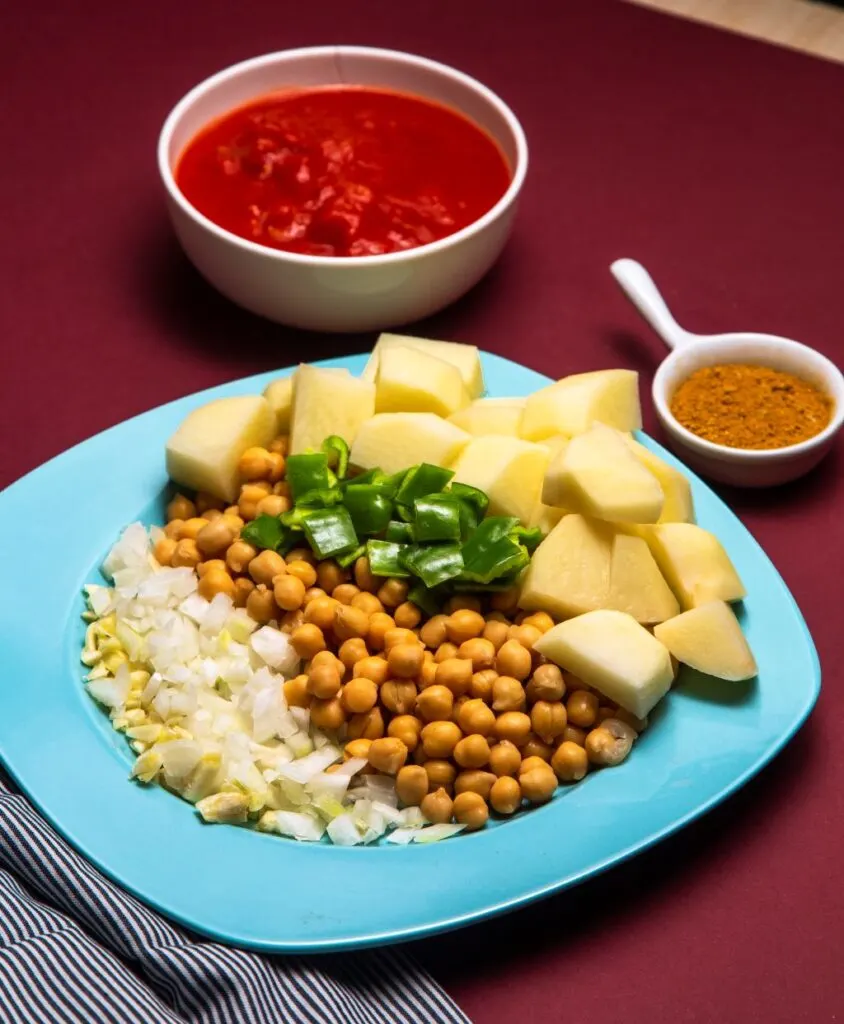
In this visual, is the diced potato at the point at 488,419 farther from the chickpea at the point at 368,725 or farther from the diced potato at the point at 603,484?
the chickpea at the point at 368,725

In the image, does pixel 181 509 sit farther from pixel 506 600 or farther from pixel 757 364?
pixel 757 364

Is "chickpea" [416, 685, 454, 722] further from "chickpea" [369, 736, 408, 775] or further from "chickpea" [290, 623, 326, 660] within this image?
"chickpea" [290, 623, 326, 660]

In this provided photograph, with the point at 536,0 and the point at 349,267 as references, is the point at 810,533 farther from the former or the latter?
the point at 536,0

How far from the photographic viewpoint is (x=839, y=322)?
10.6 ft

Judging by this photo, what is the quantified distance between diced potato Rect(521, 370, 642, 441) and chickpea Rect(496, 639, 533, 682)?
0.47 metres

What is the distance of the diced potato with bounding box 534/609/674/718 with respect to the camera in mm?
2162

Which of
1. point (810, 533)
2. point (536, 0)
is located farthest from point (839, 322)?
point (536, 0)

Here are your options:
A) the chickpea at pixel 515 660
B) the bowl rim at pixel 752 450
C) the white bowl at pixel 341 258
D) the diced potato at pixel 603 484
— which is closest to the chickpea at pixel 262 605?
the chickpea at pixel 515 660

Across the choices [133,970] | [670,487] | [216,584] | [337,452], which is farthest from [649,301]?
[133,970]

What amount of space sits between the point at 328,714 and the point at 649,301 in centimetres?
135

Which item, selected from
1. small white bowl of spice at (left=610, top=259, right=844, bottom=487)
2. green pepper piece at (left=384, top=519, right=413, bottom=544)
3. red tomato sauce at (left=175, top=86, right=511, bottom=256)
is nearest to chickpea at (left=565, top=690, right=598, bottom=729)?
green pepper piece at (left=384, top=519, right=413, bottom=544)

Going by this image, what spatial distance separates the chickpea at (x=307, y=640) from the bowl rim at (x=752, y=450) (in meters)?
0.93

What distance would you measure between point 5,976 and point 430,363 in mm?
1347

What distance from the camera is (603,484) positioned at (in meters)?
2.27
